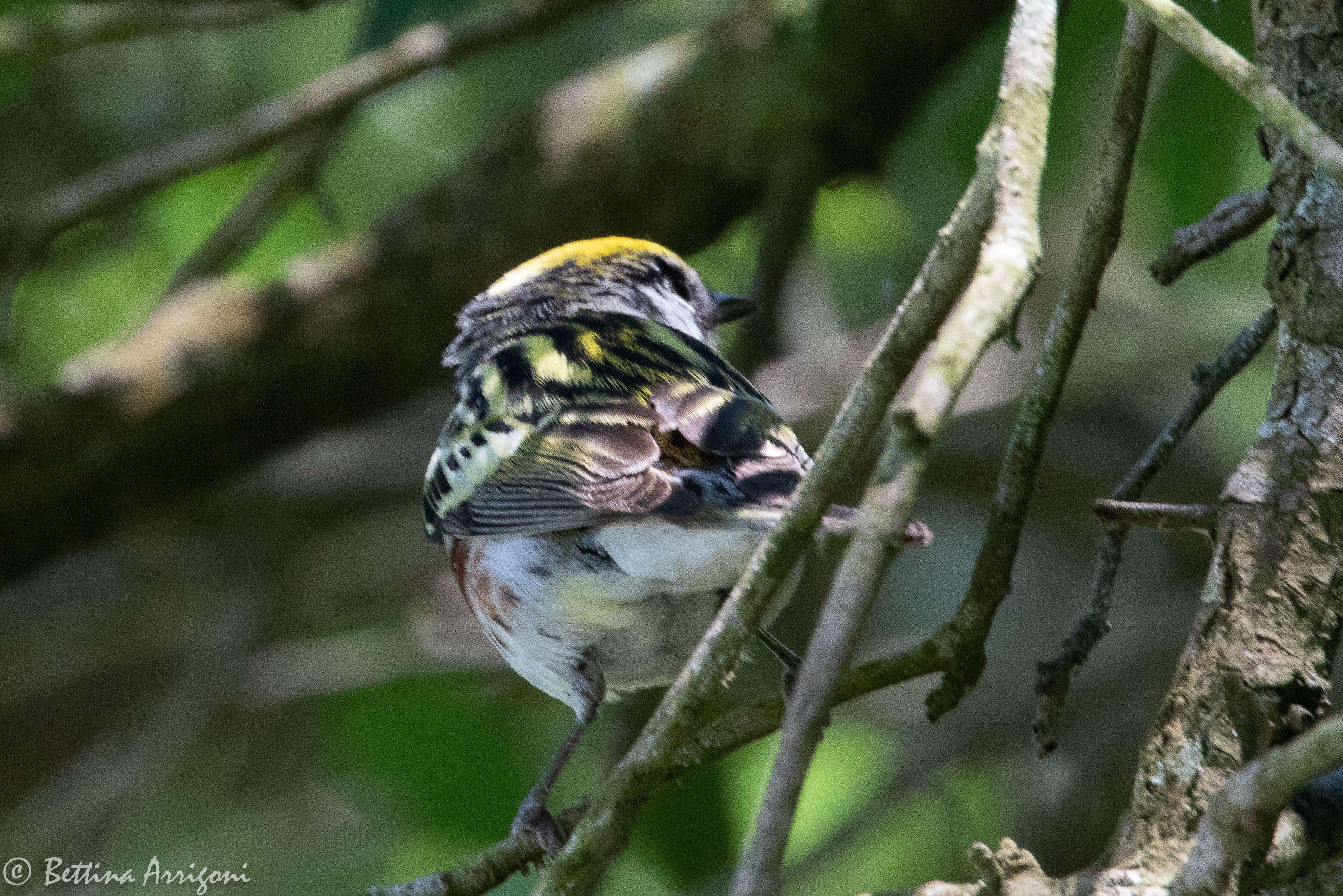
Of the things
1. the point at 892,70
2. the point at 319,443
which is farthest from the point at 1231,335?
the point at 319,443

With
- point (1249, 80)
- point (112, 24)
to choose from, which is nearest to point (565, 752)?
point (1249, 80)

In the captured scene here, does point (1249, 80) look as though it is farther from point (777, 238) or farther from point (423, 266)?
A: point (423, 266)

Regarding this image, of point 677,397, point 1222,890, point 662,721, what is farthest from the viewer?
point 677,397

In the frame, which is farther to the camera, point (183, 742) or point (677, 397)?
point (183, 742)

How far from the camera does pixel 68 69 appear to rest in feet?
21.7

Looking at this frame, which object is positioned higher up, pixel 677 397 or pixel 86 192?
pixel 677 397

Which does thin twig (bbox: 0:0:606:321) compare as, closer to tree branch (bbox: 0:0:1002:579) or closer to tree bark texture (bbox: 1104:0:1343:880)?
tree branch (bbox: 0:0:1002:579)

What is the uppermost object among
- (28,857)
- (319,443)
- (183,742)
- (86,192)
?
(86,192)

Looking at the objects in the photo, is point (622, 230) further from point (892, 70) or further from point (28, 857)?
point (28, 857)

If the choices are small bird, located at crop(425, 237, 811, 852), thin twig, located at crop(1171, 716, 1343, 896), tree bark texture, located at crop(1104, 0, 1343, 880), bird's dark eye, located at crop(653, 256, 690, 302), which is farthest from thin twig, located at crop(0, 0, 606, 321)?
thin twig, located at crop(1171, 716, 1343, 896)

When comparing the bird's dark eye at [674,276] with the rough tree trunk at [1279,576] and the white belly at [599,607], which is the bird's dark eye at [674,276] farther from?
the rough tree trunk at [1279,576]

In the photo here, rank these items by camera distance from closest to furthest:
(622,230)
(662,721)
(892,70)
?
1. (662,721)
2. (892,70)
3. (622,230)

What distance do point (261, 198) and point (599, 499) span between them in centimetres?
348

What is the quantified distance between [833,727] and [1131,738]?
54.4 inches
